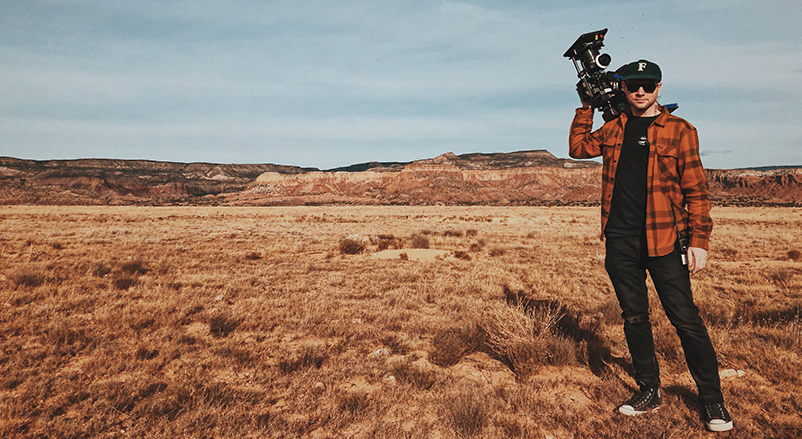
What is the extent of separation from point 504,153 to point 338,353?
7559 inches

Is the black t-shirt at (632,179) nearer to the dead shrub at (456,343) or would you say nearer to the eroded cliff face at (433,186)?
the dead shrub at (456,343)

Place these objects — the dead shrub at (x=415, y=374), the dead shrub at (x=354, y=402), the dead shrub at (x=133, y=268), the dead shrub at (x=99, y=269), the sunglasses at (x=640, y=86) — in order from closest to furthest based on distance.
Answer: the sunglasses at (x=640, y=86) < the dead shrub at (x=354, y=402) < the dead shrub at (x=415, y=374) < the dead shrub at (x=99, y=269) < the dead shrub at (x=133, y=268)

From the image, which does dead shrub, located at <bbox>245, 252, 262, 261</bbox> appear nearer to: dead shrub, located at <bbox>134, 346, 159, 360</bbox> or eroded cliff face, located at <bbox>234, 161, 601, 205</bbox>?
dead shrub, located at <bbox>134, 346, 159, 360</bbox>

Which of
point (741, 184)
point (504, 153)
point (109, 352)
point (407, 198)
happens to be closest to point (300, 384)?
point (109, 352)

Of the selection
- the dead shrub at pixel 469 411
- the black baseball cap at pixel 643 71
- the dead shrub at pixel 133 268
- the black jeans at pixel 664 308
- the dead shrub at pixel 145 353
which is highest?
the black baseball cap at pixel 643 71

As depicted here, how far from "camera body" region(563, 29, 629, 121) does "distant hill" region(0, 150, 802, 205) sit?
10818cm

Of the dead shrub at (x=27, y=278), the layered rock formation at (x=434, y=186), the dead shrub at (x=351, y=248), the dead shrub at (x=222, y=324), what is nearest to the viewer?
the dead shrub at (x=222, y=324)

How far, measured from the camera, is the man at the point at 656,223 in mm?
2641

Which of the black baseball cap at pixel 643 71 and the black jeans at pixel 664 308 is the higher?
the black baseball cap at pixel 643 71

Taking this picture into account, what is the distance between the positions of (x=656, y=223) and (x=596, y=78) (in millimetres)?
1229

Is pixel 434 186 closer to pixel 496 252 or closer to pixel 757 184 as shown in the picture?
pixel 757 184

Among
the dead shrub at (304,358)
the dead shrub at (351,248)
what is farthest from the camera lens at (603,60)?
the dead shrub at (351,248)

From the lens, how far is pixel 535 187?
436ft

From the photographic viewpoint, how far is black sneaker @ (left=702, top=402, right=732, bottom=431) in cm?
258
